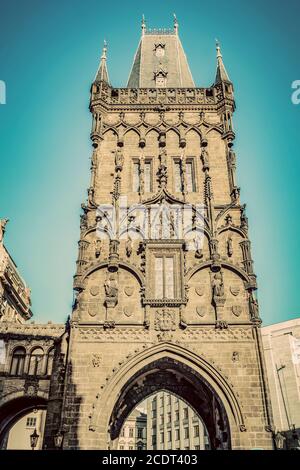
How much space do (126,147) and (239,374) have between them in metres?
14.2

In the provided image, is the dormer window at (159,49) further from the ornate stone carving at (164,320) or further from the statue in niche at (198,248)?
the ornate stone carving at (164,320)

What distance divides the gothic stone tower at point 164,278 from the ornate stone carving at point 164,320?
48 millimetres

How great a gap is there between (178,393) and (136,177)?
39.4 ft

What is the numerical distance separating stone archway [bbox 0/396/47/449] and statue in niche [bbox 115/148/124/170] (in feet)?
56.4

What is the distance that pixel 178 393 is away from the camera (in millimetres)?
21531

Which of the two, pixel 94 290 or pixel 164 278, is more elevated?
pixel 164 278

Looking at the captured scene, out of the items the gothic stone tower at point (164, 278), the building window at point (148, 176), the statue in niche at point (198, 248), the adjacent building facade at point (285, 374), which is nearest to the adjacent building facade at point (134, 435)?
the adjacent building facade at point (285, 374)

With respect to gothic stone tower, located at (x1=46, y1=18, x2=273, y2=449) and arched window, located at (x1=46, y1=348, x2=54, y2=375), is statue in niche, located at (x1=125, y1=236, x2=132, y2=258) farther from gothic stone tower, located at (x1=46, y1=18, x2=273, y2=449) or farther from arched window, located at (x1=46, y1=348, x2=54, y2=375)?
arched window, located at (x1=46, y1=348, x2=54, y2=375)

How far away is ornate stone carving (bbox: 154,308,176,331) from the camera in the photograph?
1867cm

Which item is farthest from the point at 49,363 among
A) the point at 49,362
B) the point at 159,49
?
the point at 159,49

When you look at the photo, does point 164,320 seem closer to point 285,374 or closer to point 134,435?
point 285,374

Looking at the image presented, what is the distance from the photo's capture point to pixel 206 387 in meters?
19.0

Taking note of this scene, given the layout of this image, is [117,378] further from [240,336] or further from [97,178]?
→ [97,178]
